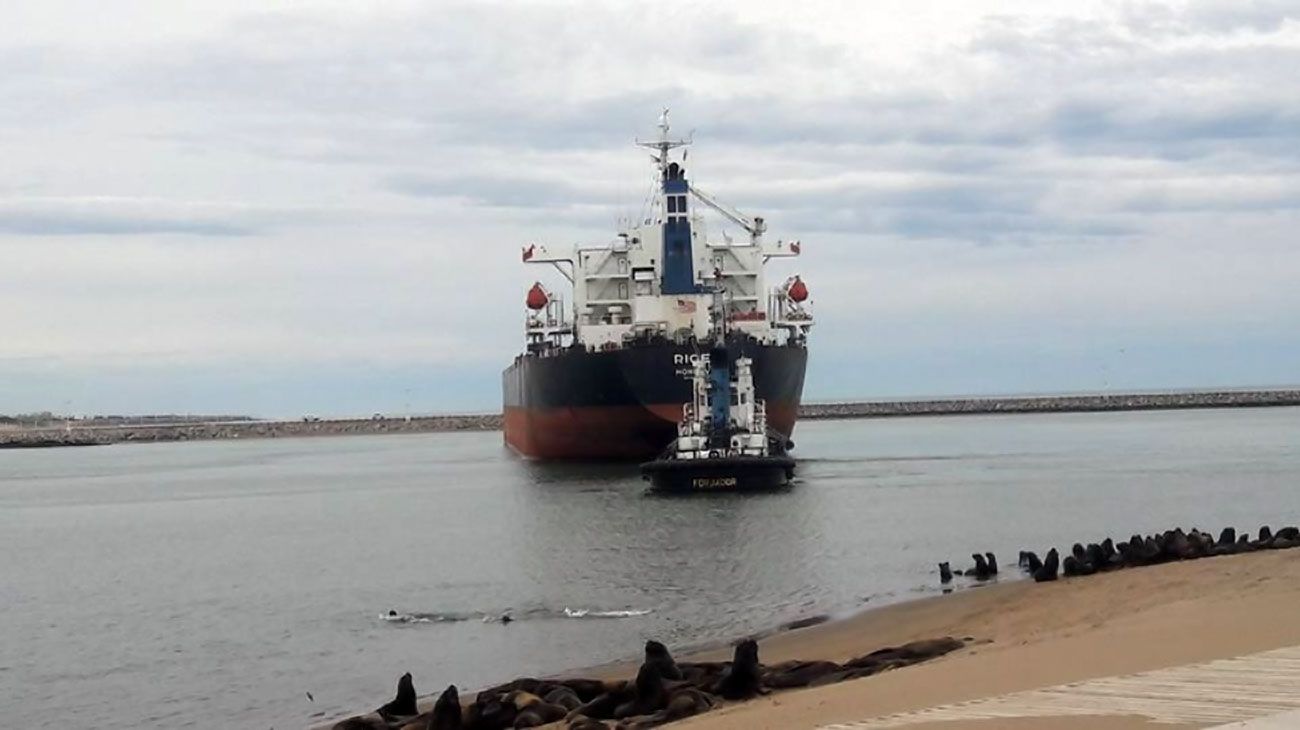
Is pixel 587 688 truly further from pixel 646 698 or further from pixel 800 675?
pixel 800 675

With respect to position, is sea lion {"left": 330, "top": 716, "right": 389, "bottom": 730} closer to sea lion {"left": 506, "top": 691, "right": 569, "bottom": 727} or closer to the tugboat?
sea lion {"left": 506, "top": 691, "right": 569, "bottom": 727}

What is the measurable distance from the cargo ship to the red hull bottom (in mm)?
52

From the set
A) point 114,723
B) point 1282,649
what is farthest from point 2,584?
point 1282,649

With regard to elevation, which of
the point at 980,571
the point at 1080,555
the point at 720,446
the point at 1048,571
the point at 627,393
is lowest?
the point at 980,571

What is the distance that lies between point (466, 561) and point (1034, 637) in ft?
58.0

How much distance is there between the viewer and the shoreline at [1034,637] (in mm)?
9641

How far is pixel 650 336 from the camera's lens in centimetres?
5441

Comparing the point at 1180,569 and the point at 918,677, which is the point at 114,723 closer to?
the point at 918,677

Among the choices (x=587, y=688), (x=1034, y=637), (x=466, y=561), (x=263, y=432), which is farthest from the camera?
(x=263, y=432)

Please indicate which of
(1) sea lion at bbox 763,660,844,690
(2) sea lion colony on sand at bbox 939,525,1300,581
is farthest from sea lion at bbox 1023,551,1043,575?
(1) sea lion at bbox 763,660,844,690

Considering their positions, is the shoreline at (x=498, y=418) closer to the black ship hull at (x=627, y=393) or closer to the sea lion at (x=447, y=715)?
the black ship hull at (x=627, y=393)

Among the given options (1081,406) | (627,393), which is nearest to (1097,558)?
(627,393)

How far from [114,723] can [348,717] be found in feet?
8.65

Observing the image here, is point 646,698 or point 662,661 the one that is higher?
point 662,661
